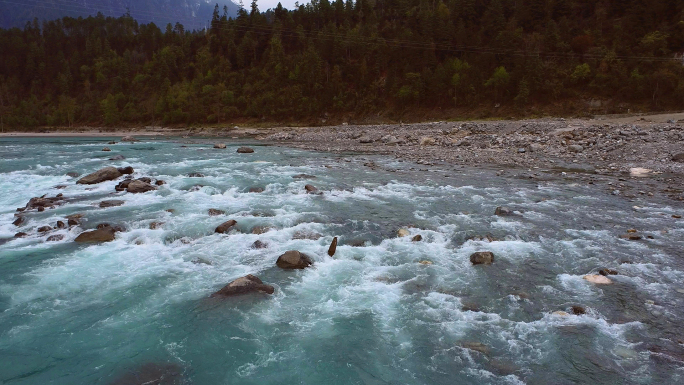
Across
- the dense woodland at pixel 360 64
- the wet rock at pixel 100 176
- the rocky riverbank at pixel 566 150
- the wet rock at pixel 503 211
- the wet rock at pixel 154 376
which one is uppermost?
the dense woodland at pixel 360 64

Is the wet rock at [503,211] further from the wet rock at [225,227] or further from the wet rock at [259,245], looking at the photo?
the wet rock at [225,227]

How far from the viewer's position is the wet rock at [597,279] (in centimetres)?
790

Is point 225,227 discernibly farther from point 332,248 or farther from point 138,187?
point 138,187

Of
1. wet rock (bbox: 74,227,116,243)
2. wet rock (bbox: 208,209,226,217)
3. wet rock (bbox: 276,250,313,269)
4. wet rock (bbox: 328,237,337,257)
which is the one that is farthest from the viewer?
wet rock (bbox: 208,209,226,217)

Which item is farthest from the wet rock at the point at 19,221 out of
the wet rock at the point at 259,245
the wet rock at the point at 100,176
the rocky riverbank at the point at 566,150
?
the rocky riverbank at the point at 566,150

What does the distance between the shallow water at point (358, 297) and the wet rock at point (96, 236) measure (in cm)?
37

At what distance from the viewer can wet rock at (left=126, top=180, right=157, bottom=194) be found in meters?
16.5

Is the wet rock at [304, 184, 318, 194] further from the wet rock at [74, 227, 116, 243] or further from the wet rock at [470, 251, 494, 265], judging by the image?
the wet rock at [470, 251, 494, 265]

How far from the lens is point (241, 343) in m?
6.31

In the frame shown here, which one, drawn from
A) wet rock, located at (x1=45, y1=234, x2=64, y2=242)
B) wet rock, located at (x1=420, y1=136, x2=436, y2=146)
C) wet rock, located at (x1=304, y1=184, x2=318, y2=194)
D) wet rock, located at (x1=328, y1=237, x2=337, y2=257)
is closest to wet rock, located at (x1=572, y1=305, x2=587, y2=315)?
wet rock, located at (x1=328, y1=237, x2=337, y2=257)

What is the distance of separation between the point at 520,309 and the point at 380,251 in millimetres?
3711

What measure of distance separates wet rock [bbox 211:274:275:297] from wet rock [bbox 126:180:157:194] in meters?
10.8

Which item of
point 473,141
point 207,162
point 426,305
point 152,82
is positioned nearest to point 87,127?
point 152,82

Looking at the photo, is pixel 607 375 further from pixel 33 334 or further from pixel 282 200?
pixel 282 200
